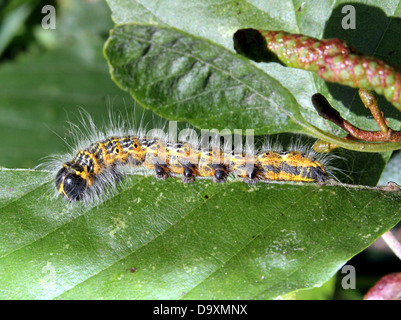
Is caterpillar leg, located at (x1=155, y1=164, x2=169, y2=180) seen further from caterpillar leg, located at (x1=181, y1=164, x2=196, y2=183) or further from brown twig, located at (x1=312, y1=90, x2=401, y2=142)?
brown twig, located at (x1=312, y1=90, x2=401, y2=142)

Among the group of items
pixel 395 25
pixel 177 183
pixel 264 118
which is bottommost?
pixel 177 183

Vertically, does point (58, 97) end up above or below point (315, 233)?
below

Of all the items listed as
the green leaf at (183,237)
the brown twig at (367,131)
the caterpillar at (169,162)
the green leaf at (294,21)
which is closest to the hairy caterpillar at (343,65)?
the brown twig at (367,131)

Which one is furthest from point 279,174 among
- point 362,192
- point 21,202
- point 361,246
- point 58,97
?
point 58,97

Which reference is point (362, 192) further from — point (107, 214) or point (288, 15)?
point (107, 214)

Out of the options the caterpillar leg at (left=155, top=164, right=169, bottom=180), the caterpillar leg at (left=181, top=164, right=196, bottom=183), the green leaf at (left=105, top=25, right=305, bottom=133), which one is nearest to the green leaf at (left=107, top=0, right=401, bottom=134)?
the green leaf at (left=105, top=25, right=305, bottom=133)

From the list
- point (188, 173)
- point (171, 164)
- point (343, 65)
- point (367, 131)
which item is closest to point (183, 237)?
point (188, 173)
